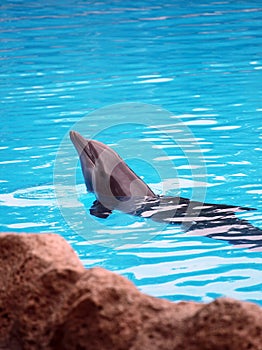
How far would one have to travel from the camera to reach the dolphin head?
5500 mm

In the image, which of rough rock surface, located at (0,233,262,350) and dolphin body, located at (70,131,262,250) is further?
dolphin body, located at (70,131,262,250)

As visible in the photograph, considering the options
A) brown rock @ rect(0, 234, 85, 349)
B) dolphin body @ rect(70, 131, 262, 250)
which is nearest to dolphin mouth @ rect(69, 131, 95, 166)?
dolphin body @ rect(70, 131, 262, 250)

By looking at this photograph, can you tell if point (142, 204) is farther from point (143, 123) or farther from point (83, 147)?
point (143, 123)

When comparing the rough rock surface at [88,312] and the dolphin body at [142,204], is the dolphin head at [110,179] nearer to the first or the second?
the dolphin body at [142,204]

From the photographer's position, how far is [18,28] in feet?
44.7

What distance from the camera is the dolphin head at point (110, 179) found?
550 cm

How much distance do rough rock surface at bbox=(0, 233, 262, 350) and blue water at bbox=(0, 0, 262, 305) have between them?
5.73 feet

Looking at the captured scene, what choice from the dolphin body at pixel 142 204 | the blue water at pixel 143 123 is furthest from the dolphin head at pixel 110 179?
the blue water at pixel 143 123

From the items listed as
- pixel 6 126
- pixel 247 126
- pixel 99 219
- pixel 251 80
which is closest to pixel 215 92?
pixel 251 80

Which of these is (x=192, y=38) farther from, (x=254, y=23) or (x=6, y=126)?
(x=6, y=126)

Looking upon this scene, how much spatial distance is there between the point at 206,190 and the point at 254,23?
7.64m

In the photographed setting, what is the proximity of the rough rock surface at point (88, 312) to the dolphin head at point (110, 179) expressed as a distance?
2.80 metres

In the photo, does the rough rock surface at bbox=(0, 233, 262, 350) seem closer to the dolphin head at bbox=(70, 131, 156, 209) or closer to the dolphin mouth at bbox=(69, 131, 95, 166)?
the dolphin head at bbox=(70, 131, 156, 209)

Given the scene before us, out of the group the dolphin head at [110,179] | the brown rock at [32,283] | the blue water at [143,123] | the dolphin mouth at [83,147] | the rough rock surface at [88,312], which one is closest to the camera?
the rough rock surface at [88,312]
